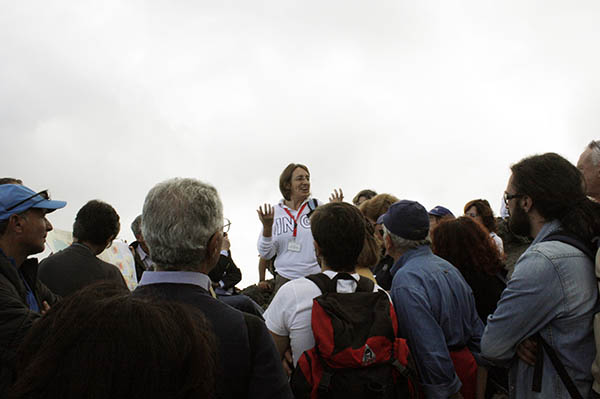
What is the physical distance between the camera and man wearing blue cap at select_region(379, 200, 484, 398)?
2941 mm

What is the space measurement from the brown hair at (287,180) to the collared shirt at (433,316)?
3.08 metres

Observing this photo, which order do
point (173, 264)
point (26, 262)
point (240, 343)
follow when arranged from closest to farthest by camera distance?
point (240, 343), point (173, 264), point (26, 262)

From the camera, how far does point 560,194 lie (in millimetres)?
2635

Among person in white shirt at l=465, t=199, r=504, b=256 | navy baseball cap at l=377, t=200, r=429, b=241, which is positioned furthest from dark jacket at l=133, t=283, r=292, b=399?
person in white shirt at l=465, t=199, r=504, b=256

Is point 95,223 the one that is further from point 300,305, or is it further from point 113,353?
point 113,353

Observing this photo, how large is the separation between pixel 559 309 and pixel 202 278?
73.9 inches

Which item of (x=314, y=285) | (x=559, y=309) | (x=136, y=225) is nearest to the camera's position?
(x=559, y=309)

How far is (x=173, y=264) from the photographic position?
6.16ft

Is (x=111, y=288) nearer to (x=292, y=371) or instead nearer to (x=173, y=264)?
(x=173, y=264)

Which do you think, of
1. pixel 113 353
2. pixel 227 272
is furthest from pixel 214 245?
pixel 227 272

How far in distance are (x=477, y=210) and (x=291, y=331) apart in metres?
4.49

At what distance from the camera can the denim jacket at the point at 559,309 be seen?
2369 millimetres

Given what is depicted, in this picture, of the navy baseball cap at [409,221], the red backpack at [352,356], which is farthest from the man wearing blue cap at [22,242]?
the navy baseball cap at [409,221]

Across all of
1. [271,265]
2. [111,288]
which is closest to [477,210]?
[271,265]
